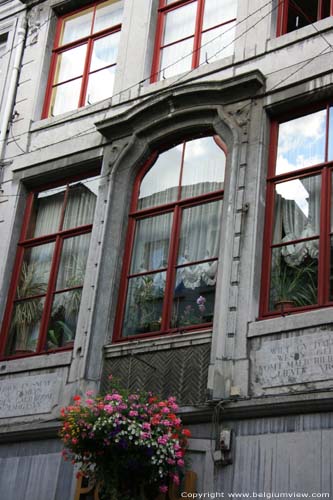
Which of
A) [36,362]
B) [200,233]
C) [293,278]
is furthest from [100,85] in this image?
[293,278]

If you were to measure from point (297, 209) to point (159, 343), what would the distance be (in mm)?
2469

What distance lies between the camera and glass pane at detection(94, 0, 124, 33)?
15133 millimetres

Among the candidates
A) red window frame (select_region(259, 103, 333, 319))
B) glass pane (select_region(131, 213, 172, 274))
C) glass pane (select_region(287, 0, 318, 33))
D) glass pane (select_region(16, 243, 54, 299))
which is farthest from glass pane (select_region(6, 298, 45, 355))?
glass pane (select_region(287, 0, 318, 33))

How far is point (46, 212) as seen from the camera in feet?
46.6

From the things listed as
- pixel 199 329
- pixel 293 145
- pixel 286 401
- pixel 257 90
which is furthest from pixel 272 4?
pixel 286 401

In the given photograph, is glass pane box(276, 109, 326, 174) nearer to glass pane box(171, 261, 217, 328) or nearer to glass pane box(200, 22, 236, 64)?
glass pane box(171, 261, 217, 328)

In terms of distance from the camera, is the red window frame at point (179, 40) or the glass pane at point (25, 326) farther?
the red window frame at point (179, 40)

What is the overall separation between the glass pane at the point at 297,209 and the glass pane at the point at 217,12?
11.4 feet

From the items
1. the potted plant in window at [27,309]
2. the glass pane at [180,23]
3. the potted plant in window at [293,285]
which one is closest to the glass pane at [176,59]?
the glass pane at [180,23]

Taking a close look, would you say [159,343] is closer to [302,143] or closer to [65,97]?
[302,143]

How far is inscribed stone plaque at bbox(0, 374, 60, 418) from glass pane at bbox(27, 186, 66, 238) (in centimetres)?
263

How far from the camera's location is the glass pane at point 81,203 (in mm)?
13570

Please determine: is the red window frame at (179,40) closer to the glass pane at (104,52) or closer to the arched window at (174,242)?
the glass pane at (104,52)

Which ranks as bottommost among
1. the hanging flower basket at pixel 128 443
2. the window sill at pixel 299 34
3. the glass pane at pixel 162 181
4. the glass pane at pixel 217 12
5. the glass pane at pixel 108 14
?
the hanging flower basket at pixel 128 443
